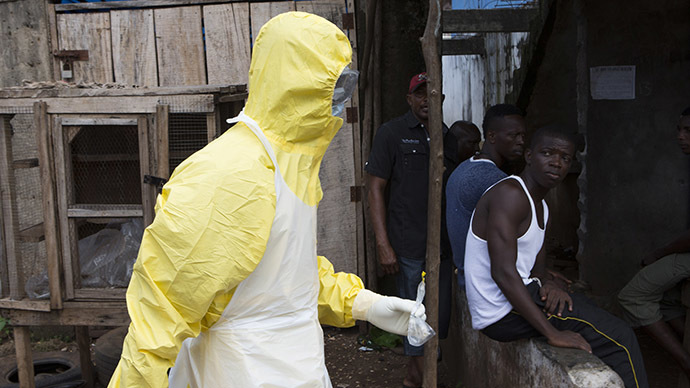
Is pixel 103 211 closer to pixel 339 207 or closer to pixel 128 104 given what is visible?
pixel 128 104

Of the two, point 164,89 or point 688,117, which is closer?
point 164,89

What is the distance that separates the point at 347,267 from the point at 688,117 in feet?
9.05

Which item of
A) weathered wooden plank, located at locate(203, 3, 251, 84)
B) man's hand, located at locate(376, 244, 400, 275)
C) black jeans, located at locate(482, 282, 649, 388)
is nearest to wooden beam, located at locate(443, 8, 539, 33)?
weathered wooden plank, located at locate(203, 3, 251, 84)

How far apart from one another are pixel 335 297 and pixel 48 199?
1877 mm

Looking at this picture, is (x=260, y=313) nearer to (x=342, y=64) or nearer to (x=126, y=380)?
(x=126, y=380)

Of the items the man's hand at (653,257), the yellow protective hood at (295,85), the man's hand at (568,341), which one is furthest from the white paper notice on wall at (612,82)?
the yellow protective hood at (295,85)

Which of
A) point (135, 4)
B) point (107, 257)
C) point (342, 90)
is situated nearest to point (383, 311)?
point (342, 90)

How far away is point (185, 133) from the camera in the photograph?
12.1 feet

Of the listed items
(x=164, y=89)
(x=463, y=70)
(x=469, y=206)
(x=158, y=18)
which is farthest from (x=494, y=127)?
(x=463, y=70)

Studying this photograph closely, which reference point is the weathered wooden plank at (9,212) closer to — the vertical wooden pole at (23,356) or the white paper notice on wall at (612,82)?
the vertical wooden pole at (23,356)

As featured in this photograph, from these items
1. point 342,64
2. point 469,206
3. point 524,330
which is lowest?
point 524,330

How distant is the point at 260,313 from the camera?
1.94 m

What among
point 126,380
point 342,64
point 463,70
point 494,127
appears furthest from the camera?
point 463,70

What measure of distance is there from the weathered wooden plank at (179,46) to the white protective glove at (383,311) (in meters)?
3.09
